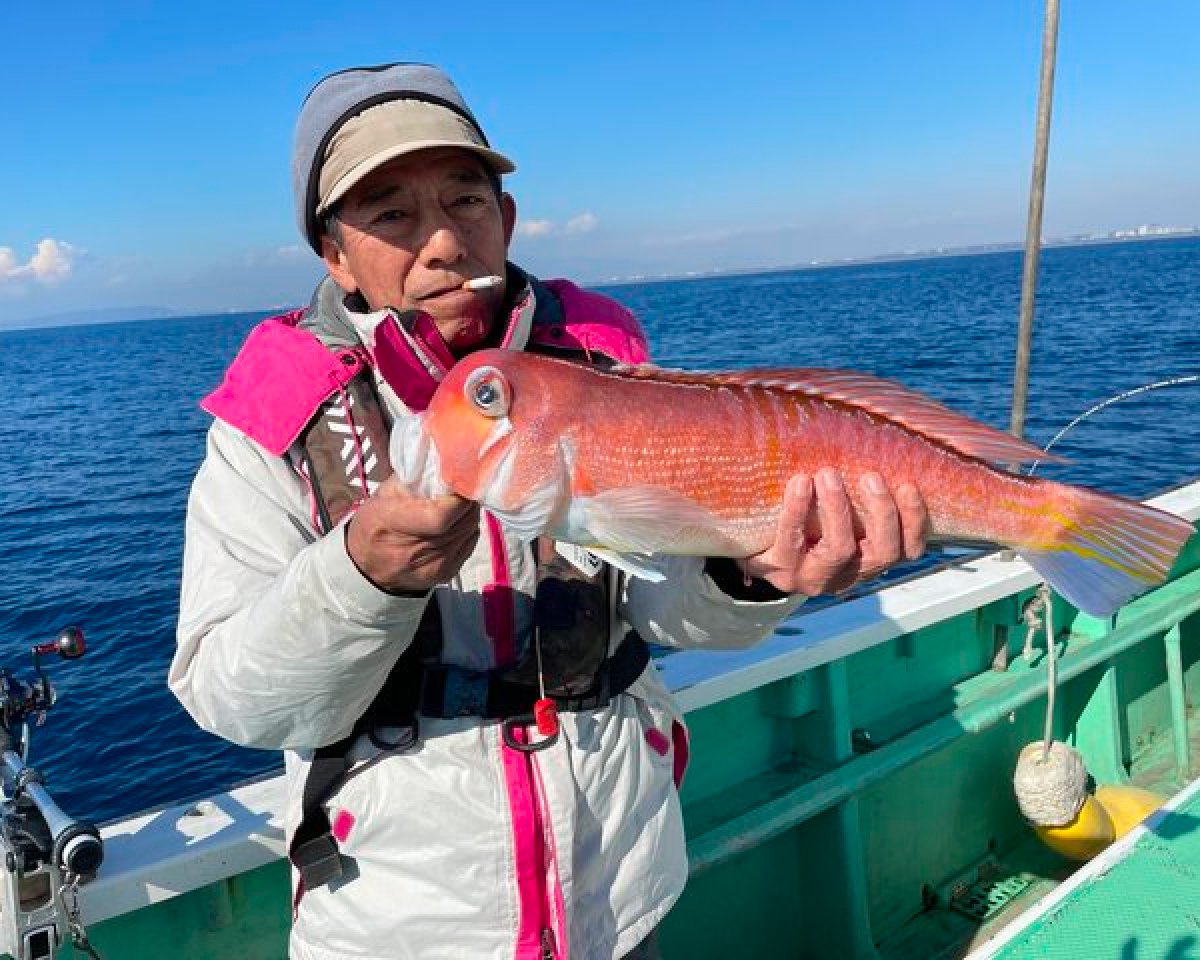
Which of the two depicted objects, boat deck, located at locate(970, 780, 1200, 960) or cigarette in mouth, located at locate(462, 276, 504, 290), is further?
boat deck, located at locate(970, 780, 1200, 960)

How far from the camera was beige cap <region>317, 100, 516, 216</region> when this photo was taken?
207 centimetres

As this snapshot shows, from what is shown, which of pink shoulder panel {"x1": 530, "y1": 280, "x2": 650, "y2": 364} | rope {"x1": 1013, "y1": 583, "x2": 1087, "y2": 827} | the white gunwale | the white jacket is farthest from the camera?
rope {"x1": 1013, "y1": 583, "x2": 1087, "y2": 827}

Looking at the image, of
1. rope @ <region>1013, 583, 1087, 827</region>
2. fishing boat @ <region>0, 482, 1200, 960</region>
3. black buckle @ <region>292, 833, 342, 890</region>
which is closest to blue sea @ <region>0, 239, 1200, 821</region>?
fishing boat @ <region>0, 482, 1200, 960</region>

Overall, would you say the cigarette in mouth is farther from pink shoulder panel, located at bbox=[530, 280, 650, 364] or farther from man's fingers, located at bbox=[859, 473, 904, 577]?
man's fingers, located at bbox=[859, 473, 904, 577]

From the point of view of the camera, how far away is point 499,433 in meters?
1.87

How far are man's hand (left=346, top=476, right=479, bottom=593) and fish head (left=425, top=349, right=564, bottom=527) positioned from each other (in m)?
0.06

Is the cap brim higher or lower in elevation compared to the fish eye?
higher

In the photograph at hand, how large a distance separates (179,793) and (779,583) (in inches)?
315

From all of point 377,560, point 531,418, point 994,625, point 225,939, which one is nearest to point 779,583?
point 531,418

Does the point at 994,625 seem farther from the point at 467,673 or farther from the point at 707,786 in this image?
the point at 467,673

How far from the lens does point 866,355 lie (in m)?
37.2

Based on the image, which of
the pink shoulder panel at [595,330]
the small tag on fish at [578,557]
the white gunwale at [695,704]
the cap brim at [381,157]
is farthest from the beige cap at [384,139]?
the white gunwale at [695,704]

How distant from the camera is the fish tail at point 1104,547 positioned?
7.27 feet

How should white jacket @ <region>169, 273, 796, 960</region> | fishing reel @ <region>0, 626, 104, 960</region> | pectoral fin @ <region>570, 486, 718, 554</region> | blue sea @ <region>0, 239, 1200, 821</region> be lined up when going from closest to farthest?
white jacket @ <region>169, 273, 796, 960</region>
pectoral fin @ <region>570, 486, 718, 554</region>
fishing reel @ <region>0, 626, 104, 960</region>
blue sea @ <region>0, 239, 1200, 821</region>
